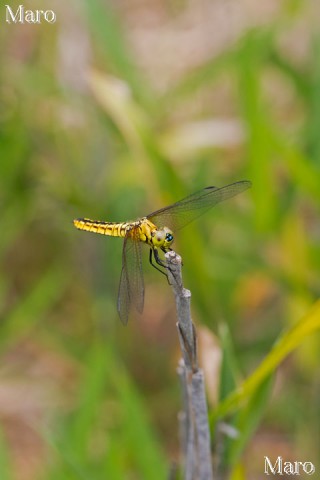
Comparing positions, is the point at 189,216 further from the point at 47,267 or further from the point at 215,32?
the point at 215,32

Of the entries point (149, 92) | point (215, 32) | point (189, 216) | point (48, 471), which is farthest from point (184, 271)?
point (215, 32)

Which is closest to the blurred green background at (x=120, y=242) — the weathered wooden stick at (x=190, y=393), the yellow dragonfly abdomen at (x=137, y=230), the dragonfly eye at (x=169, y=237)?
the yellow dragonfly abdomen at (x=137, y=230)

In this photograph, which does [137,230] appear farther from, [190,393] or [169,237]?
[190,393]

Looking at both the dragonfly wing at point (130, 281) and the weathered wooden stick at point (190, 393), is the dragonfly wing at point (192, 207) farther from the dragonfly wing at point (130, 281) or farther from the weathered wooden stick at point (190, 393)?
the weathered wooden stick at point (190, 393)

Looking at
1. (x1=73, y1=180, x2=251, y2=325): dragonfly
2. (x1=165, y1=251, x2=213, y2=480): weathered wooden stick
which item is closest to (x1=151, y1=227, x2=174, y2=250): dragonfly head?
(x1=73, y1=180, x2=251, y2=325): dragonfly

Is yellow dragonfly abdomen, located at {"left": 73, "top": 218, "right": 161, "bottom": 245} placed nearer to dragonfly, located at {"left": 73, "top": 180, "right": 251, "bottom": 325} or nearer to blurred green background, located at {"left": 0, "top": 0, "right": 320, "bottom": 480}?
dragonfly, located at {"left": 73, "top": 180, "right": 251, "bottom": 325}

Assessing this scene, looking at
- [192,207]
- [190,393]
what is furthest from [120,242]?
[190,393]
